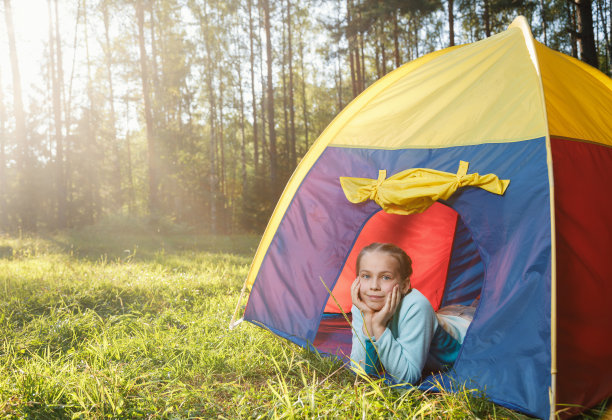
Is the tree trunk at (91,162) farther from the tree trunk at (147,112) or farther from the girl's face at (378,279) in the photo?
the girl's face at (378,279)

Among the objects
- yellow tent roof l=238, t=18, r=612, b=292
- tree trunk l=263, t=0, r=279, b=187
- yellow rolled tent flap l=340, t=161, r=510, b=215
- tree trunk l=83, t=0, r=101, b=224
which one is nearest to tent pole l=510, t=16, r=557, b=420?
yellow tent roof l=238, t=18, r=612, b=292

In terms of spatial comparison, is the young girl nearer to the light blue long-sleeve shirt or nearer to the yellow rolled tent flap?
the light blue long-sleeve shirt

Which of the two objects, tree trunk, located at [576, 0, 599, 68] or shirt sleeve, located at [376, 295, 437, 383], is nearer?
shirt sleeve, located at [376, 295, 437, 383]

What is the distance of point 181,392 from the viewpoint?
2.46 meters

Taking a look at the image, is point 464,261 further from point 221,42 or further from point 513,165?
point 221,42

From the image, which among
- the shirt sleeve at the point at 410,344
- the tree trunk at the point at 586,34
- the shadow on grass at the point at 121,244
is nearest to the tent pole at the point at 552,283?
the shirt sleeve at the point at 410,344

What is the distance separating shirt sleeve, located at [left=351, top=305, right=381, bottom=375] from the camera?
2.56 m

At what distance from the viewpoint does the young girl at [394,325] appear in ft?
8.07

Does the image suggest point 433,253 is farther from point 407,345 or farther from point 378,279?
point 407,345

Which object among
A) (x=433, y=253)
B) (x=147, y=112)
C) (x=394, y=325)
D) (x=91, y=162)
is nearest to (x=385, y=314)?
(x=394, y=325)

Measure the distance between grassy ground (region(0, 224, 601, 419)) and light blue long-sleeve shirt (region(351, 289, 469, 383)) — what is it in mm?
126

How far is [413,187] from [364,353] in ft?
3.47

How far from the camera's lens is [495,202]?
7.75 ft

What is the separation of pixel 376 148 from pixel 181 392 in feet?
6.51
